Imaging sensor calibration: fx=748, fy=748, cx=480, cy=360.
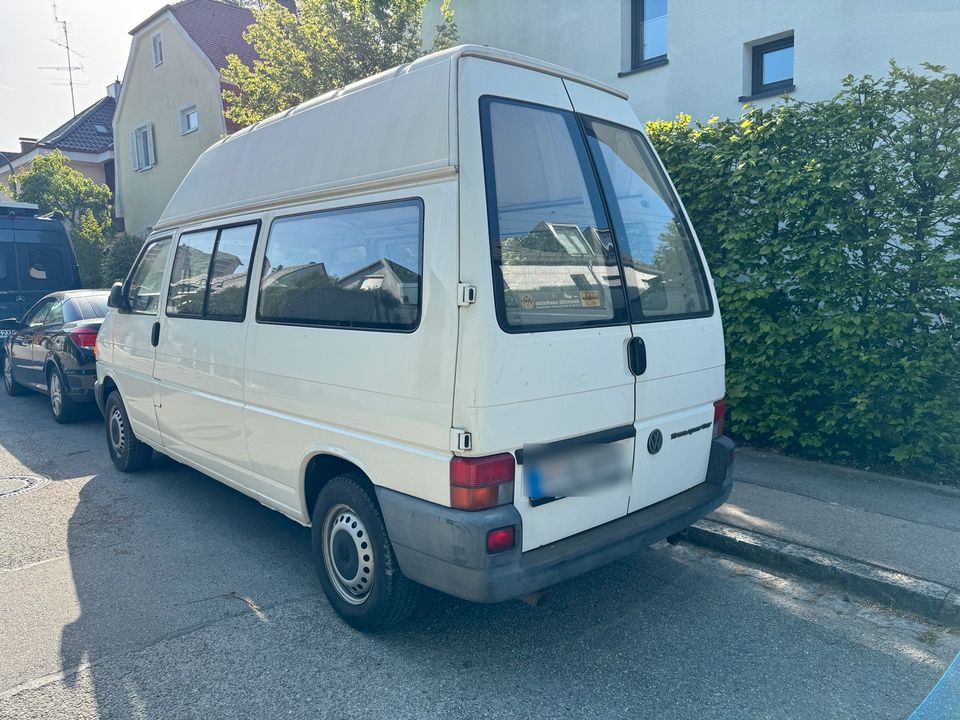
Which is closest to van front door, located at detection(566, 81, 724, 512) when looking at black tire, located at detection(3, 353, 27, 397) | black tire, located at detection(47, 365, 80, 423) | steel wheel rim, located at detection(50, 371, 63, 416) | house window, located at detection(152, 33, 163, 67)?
black tire, located at detection(47, 365, 80, 423)

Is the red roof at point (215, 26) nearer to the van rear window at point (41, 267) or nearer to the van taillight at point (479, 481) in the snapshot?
the van rear window at point (41, 267)

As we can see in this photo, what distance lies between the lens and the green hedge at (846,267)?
5172 millimetres

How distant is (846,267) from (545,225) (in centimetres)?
329

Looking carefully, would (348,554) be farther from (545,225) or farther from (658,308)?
(658,308)

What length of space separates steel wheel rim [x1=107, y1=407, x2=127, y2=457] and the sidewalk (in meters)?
4.81

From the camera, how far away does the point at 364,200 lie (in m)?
3.55

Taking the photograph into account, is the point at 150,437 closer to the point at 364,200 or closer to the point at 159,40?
the point at 364,200

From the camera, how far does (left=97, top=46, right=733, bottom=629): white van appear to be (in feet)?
9.89

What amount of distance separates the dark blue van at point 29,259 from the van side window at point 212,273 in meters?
8.62

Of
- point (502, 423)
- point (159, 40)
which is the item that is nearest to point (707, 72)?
point (502, 423)

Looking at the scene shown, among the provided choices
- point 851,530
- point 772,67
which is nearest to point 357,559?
point 851,530

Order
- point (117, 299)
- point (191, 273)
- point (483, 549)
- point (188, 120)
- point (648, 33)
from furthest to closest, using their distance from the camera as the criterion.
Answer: point (188, 120) < point (648, 33) < point (117, 299) < point (191, 273) < point (483, 549)

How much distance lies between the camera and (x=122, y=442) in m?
6.54

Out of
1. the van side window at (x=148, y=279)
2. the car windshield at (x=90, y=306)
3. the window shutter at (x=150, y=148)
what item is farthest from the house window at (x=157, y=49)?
the van side window at (x=148, y=279)
